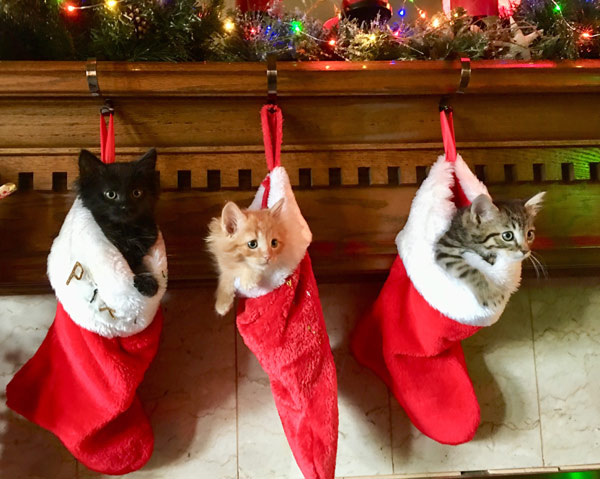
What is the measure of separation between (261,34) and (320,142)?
23 cm

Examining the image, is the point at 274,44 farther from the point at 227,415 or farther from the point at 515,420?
the point at 515,420

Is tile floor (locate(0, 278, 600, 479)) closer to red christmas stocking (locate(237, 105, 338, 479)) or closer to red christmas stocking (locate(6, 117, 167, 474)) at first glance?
red christmas stocking (locate(6, 117, 167, 474))

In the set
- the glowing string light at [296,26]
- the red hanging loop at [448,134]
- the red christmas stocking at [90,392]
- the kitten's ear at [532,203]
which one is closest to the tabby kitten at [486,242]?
the kitten's ear at [532,203]

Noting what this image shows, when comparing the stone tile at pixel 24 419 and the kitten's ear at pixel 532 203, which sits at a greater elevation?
the kitten's ear at pixel 532 203

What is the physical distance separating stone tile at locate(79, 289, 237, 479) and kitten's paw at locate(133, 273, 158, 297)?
0.96 feet

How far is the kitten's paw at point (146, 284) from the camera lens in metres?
0.81

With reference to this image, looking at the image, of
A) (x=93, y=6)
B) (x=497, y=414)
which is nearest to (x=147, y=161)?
(x=93, y=6)

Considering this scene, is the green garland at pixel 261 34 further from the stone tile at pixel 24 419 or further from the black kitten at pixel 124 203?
the stone tile at pixel 24 419

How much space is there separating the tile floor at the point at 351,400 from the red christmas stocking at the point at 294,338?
25 cm

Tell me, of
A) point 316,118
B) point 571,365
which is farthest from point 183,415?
point 571,365

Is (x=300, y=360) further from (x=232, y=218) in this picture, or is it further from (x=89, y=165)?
(x=89, y=165)

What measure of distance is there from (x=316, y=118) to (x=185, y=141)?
26 cm

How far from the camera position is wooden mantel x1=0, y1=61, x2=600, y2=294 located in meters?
0.89

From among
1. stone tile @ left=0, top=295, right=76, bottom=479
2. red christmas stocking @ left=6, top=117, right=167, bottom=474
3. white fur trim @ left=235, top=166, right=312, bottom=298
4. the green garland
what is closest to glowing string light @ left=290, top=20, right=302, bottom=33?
the green garland
